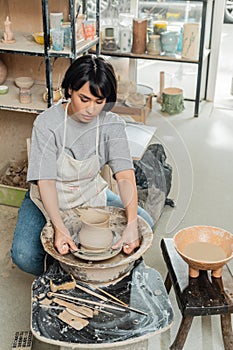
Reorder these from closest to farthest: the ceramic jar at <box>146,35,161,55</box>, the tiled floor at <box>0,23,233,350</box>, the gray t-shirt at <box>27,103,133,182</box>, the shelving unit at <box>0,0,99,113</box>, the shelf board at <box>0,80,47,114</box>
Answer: the gray t-shirt at <box>27,103,133,182</box> < the tiled floor at <box>0,23,233,350</box> < the shelving unit at <box>0,0,99,113</box> < the shelf board at <box>0,80,47,114</box> < the ceramic jar at <box>146,35,161,55</box>

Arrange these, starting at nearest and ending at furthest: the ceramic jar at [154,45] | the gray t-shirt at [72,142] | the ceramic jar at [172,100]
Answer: the gray t-shirt at [72,142], the ceramic jar at [154,45], the ceramic jar at [172,100]

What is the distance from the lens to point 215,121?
3.64 metres

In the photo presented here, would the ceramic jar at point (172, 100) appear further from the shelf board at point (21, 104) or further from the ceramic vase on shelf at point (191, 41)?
the shelf board at point (21, 104)

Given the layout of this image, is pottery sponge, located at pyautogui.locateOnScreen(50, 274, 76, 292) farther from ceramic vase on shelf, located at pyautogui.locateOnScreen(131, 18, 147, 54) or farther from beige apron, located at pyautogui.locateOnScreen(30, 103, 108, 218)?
ceramic vase on shelf, located at pyautogui.locateOnScreen(131, 18, 147, 54)

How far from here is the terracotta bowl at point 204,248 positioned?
1519mm

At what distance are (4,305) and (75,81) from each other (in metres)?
0.92

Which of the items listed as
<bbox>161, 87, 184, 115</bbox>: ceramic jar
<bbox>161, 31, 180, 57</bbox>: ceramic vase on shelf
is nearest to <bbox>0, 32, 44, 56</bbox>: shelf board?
<bbox>161, 31, 180, 57</bbox>: ceramic vase on shelf

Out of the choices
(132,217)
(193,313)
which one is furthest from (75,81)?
(193,313)

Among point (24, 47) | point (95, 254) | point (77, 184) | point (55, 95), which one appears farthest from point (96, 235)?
point (24, 47)

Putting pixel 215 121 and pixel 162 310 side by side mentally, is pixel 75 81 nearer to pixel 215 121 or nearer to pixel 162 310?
pixel 162 310

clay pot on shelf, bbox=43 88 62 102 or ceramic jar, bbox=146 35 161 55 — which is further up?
ceramic jar, bbox=146 35 161 55

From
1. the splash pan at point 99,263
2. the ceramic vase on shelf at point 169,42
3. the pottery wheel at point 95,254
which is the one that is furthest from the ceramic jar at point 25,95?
the ceramic vase on shelf at point 169,42

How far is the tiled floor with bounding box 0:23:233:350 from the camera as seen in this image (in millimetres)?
1729

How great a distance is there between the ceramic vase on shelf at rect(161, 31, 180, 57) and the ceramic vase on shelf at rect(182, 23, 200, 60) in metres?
0.07
